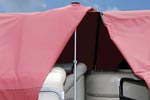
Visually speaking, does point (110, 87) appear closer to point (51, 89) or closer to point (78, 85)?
point (78, 85)

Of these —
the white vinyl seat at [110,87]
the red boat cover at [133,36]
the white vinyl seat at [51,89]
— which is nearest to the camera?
the white vinyl seat at [51,89]


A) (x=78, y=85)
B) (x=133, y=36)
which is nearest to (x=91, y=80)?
(x=78, y=85)

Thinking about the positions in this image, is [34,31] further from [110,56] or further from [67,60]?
[110,56]

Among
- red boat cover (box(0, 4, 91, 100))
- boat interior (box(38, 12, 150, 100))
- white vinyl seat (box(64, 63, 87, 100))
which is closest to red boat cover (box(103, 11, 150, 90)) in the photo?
boat interior (box(38, 12, 150, 100))

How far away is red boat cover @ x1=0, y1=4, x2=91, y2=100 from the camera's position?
3818 millimetres

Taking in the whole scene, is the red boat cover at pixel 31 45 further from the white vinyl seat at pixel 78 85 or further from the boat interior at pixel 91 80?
the white vinyl seat at pixel 78 85

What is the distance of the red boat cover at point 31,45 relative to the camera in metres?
3.82

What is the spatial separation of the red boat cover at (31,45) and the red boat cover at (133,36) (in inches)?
14.4

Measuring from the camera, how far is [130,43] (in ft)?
13.4

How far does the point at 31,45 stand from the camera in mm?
4109

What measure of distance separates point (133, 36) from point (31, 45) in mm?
1096

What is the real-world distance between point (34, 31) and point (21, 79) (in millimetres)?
642

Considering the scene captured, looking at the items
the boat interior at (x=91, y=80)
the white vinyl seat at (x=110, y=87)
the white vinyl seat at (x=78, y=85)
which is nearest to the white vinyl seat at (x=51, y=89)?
the boat interior at (x=91, y=80)

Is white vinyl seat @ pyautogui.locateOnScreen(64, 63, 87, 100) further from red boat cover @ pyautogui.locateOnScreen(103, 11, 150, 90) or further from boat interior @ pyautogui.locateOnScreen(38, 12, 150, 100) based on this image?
red boat cover @ pyautogui.locateOnScreen(103, 11, 150, 90)
